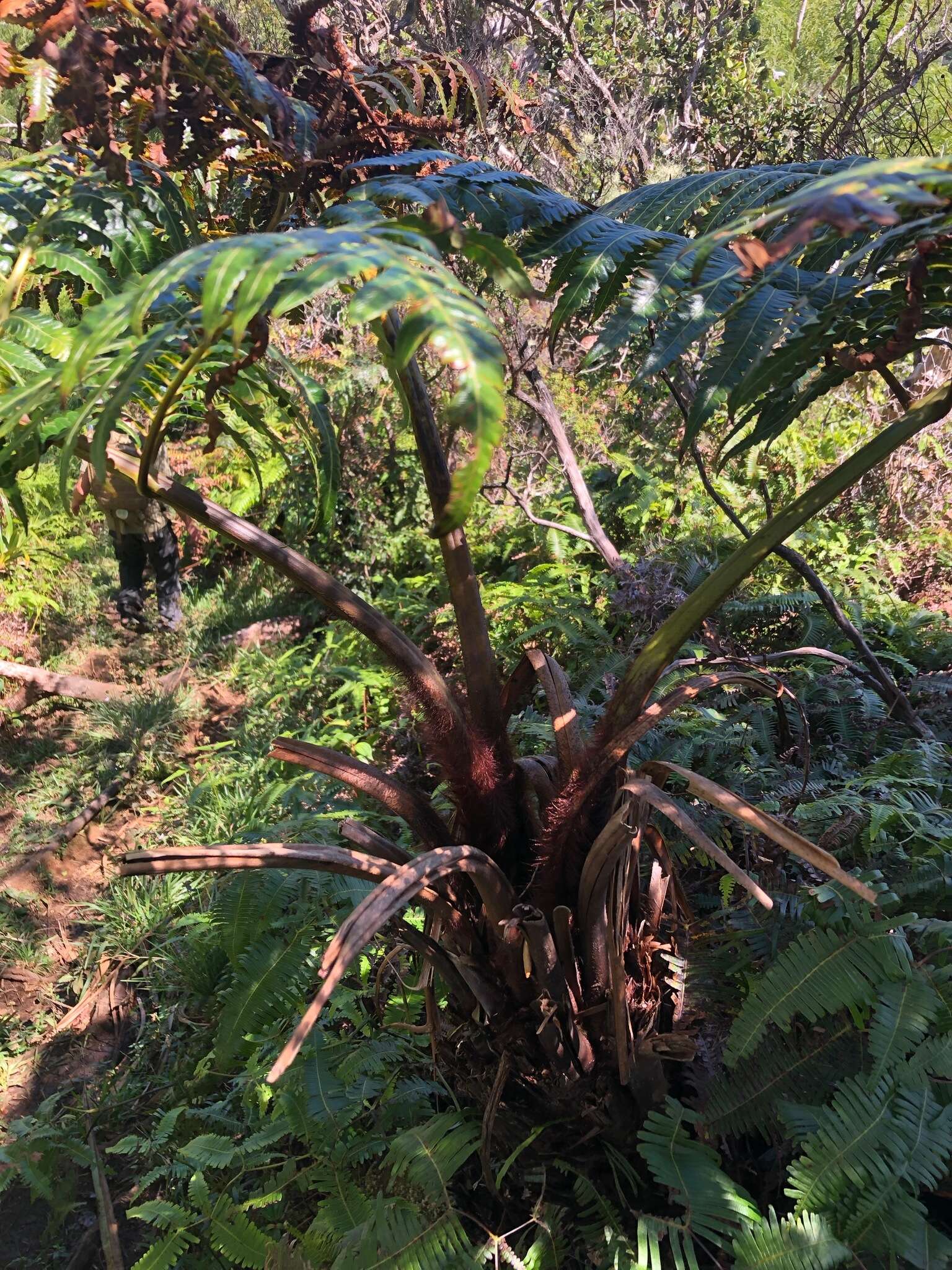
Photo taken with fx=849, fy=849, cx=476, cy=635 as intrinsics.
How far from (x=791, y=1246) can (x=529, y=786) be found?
2.35 feet

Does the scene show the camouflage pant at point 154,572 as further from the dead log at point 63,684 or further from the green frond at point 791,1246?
the green frond at point 791,1246

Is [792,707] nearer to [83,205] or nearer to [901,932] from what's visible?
[901,932]

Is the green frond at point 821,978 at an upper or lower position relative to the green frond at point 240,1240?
upper

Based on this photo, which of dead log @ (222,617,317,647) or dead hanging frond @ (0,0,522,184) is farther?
dead log @ (222,617,317,647)

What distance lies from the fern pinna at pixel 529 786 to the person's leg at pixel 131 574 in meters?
3.30

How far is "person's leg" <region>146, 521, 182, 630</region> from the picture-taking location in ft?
15.6

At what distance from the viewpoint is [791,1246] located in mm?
1162

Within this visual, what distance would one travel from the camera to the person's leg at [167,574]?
4.74 metres

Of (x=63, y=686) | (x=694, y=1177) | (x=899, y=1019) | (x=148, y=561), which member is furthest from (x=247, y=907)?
(x=148, y=561)

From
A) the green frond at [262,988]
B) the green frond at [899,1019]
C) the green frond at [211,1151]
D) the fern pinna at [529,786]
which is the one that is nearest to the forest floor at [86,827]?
the green frond at [211,1151]

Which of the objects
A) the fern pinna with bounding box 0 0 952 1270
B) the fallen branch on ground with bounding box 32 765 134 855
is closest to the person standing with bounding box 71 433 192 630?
the fallen branch on ground with bounding box 32 765 134 855

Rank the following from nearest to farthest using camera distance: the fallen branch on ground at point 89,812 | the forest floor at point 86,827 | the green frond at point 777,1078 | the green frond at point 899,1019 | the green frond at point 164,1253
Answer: the green frond at point 899,1019 < the green frond at point 777,1078 < the green frond at point 164,1253 < the forest floor at point 86,827 < the fallen branch on ground at point 89,812

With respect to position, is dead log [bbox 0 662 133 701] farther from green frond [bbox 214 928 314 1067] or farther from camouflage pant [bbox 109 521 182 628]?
green frond [bbox 214 928 314 1067]

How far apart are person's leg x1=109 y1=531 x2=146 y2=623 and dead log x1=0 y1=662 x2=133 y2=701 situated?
0.64m
